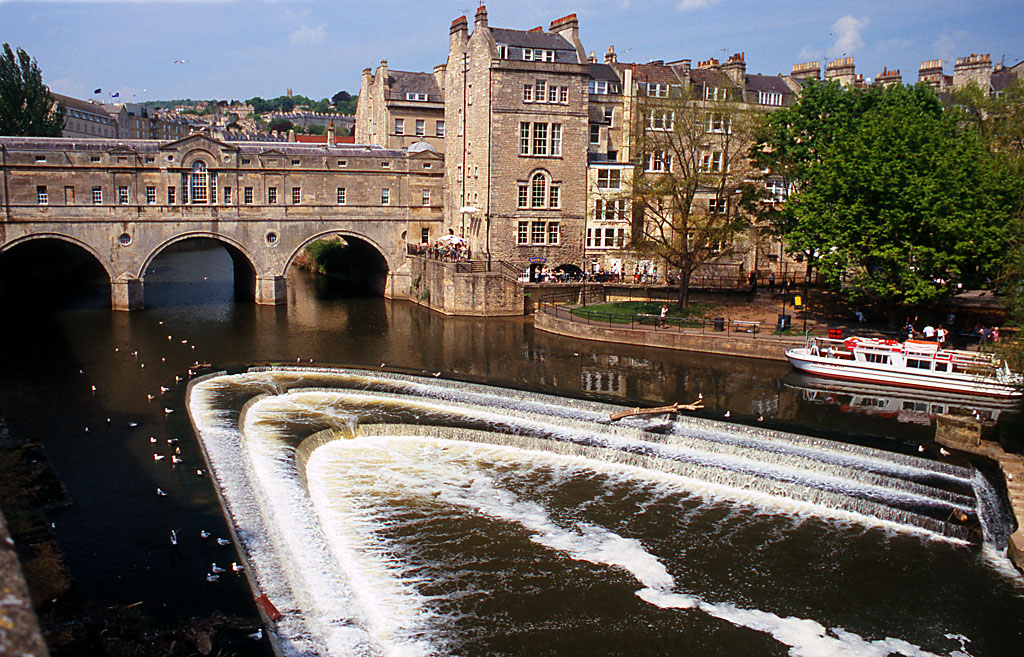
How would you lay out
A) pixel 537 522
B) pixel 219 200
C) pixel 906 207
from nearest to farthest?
pixel 537 522 → pixel 906 207 → pixel 219 200

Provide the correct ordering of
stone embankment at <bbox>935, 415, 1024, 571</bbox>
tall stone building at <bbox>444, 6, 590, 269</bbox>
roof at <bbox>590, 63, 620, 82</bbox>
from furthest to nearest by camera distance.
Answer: roof at <bbox>590, 63, 620, 82</bbox>, tall stone building at <bbox>444, 6, 590, 269</bbox>, stone embankment at <bbox>935, 415, 1024, 571</bbox>

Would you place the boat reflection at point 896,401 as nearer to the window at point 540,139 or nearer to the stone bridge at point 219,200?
the window at point 540,139

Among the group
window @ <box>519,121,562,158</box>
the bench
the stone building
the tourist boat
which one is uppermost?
the stone building

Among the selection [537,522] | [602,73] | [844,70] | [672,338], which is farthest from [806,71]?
[537,522]

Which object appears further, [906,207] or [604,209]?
[604,209]

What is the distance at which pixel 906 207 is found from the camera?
36.8 meters

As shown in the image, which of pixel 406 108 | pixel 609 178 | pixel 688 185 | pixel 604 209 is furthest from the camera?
pixel 406 108

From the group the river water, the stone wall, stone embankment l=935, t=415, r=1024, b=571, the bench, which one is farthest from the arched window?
stone embankment l=935, t=415, r=1024, b=571

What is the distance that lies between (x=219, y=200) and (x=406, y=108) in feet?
62.8

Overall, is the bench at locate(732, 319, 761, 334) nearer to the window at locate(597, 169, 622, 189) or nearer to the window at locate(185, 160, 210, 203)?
the window at locate(597, 169, 622, 189)

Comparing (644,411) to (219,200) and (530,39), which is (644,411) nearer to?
(530,39)

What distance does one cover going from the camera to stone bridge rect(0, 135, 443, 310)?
46.7 metres

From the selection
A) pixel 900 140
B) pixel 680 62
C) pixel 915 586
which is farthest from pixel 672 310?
pixel 915 586

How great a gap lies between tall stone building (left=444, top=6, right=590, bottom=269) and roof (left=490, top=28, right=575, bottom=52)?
0.07m
